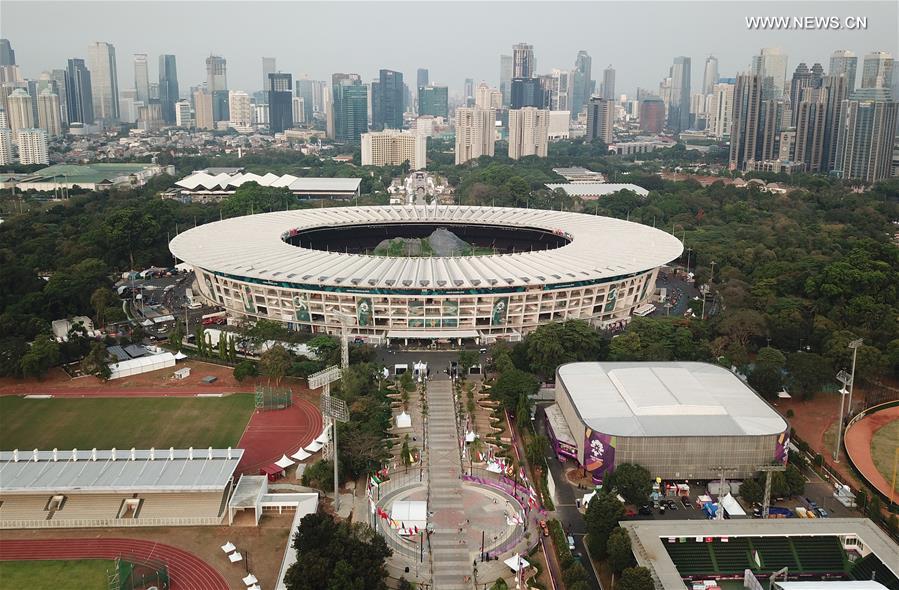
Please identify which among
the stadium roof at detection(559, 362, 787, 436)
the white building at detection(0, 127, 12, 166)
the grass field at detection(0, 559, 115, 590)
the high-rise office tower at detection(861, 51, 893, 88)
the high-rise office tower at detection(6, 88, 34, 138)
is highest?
the high-rise office tower at detection(861, 51, 893, 88)

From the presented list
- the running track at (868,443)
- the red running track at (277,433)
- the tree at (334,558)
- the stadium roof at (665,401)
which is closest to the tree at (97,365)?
the red running track at (277,433)

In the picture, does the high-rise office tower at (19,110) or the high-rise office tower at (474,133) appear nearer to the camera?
the high-rise office tower at (474,133)

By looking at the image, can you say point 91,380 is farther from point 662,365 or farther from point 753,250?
point 753,250

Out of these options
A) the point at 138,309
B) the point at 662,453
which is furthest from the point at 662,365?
the point at 138,309

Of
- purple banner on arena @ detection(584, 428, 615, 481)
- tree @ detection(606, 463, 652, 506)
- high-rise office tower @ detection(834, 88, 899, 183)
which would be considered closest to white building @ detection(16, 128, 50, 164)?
purple banner on arena @ detection(584, 428, 615, 481)

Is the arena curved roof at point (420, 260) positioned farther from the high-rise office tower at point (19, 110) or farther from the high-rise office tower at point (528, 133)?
the high-rise office tower at point (19, 110)

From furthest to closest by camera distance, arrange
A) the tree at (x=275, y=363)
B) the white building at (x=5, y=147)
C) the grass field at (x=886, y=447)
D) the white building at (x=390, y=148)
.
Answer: the white building at (x=390, y=148), the white building at (x=5, y=147), the tree at (x=275, y=363), the grass field at (x=886, y=447)

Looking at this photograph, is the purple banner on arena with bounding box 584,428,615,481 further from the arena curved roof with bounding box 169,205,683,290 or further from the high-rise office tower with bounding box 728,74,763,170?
the high-rise office tower with bounding box 728,74,763,170
